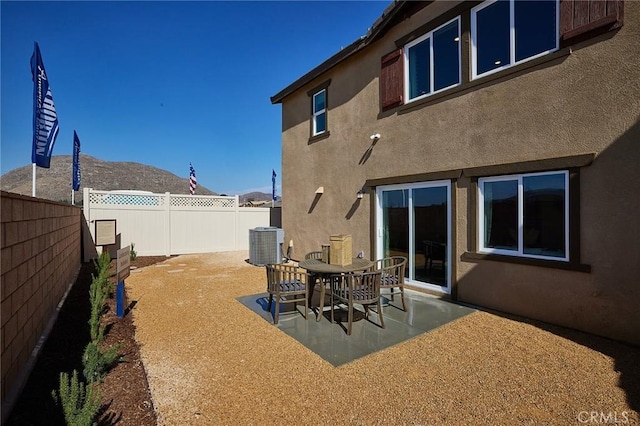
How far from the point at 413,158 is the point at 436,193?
0.94m

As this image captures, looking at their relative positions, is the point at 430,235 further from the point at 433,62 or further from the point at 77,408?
the point at 77,408

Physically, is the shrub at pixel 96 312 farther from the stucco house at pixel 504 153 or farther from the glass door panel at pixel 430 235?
the glass door panel at pixel 430 235

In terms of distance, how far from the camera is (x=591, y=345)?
4070mm

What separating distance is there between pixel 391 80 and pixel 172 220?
33.7 ft

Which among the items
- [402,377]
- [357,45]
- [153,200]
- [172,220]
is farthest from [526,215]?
[153,200]

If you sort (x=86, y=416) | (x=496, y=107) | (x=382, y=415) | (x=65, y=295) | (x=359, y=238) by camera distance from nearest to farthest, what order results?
(x=86, y=416)
(x=382, y=415)
(x=496, y=107)
(x=65, y=295)
(x=359, y=238)

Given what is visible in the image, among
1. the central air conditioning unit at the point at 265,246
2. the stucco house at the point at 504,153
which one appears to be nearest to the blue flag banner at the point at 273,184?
the central air conditioning unit at the point at 265,246

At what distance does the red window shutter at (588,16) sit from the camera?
421 centimetres

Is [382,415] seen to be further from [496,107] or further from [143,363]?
[496,107]

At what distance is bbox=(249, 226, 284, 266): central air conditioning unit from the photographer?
415 inches

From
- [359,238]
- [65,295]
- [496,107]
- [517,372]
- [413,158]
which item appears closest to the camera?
[517,372]

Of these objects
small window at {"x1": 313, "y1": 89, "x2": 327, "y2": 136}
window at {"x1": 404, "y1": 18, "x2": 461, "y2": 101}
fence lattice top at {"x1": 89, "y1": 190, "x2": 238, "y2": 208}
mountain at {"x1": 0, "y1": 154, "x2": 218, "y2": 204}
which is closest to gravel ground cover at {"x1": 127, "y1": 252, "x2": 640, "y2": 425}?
window at {"x1": 404, "y1": 18, "x2": 461, "y2": 101}

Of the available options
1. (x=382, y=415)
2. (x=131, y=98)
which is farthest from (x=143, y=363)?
(x=131, y=98)

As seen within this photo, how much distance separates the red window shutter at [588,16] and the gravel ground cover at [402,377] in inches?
171
